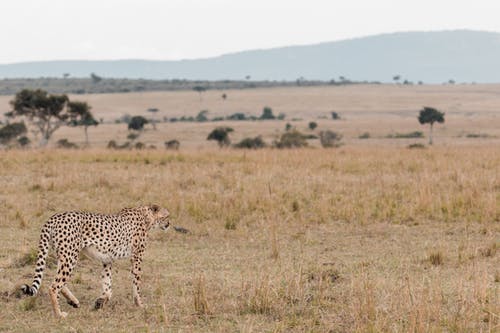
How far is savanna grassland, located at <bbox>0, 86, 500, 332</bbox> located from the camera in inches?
288

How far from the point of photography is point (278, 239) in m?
12.2

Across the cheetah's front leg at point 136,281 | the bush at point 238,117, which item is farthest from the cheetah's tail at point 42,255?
the bush at point 238,117

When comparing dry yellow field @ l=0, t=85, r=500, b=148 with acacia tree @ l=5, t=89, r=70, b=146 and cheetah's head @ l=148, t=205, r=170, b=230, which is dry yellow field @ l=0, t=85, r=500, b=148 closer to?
acacia tree @ l=5, t=89, r=70, b=146

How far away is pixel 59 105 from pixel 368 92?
8539cm

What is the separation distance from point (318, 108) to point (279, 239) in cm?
8969

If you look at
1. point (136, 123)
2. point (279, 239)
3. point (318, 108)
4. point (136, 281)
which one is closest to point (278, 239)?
point (279, 239)

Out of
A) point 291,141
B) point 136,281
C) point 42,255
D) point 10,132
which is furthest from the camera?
point 10,132

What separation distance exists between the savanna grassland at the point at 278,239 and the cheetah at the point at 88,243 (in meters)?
0.27

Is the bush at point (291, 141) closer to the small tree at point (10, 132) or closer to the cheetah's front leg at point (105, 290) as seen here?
the small tree at point (10, 132)

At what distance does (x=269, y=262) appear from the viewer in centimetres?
1030

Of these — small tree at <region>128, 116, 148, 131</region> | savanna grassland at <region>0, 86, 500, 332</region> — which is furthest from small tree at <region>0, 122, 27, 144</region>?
savanna grassland at <region>0, 86, 500, 332</region>

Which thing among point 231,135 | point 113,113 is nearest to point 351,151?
point 231,135

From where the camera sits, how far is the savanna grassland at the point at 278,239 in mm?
7305

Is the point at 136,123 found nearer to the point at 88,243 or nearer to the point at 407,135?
the point at 407,135
